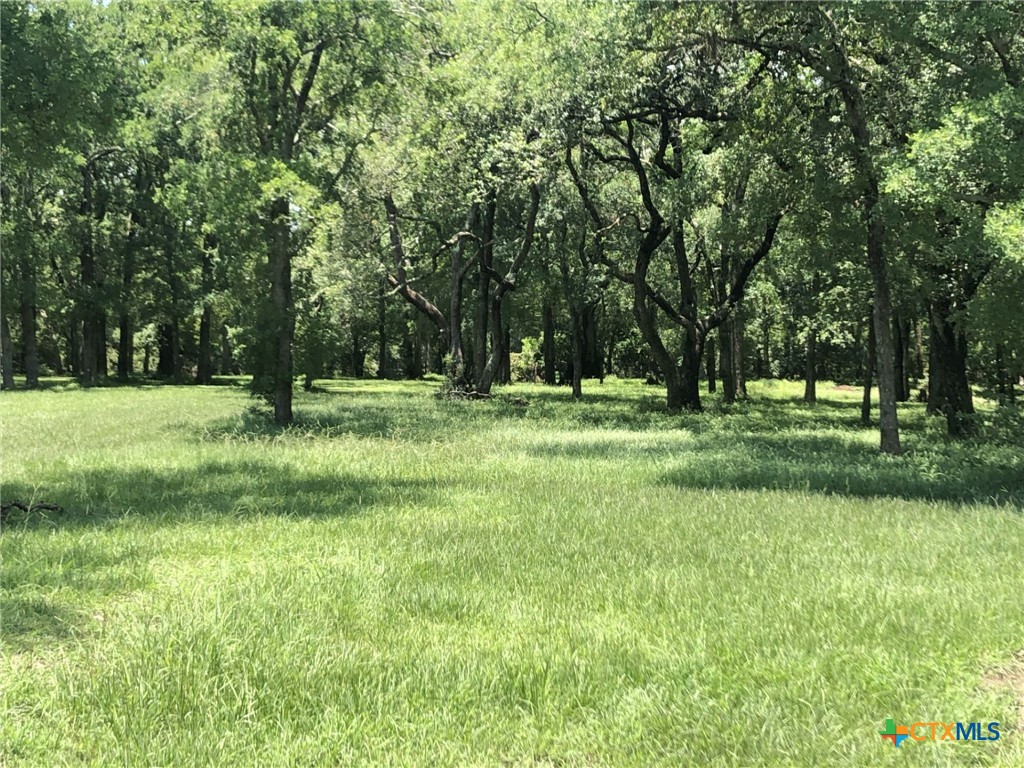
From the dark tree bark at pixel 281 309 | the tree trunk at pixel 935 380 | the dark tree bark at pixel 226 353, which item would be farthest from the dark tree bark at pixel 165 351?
the tree trunk at pixel 935 380

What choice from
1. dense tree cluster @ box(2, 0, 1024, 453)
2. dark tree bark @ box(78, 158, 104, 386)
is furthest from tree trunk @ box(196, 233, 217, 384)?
dense tree cluster @ box(2, 0, 1024, 453)

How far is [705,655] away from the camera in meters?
4.20

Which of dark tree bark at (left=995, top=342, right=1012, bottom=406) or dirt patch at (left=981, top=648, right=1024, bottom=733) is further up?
dark tree bark at (left=995, top=342, right=1012, bottom=406)

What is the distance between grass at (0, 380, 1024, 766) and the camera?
336 centimetres

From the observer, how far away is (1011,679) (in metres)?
4.03

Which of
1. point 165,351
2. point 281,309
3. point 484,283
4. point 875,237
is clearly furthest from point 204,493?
point 165,351

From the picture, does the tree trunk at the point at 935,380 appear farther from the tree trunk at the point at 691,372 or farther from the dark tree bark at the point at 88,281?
the dark tree bark at the point at 88,281

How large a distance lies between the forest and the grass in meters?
0.03

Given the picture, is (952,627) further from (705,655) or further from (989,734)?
(705,655)

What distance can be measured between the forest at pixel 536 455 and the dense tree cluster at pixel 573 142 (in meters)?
0.11

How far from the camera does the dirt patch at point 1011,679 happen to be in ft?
12.6

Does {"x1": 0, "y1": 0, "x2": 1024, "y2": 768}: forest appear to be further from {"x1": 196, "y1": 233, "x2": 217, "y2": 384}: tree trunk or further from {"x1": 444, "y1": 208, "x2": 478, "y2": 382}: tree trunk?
{"x1": 196, "y1": 233, "x2": 217, "y2": 384}: tree trunk

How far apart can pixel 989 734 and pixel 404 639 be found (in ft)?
10.4

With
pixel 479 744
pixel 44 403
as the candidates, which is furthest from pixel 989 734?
pixel 44 403
